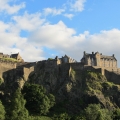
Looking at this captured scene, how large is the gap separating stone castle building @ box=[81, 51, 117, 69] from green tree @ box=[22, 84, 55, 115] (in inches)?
999

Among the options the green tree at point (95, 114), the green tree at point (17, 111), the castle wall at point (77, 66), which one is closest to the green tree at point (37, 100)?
the green tree at point (17, 111)

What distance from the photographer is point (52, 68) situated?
109 metres

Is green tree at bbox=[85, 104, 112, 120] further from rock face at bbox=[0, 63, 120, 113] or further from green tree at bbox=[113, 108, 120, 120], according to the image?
rock face at bbox=[0, 63, 120, 113]

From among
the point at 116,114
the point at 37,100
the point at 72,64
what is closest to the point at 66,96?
the point at 37,100

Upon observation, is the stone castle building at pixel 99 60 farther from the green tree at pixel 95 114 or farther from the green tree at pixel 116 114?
the green tree at pixel 95 114

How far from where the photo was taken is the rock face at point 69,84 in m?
97.1

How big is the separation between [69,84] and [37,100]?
16.0 metres

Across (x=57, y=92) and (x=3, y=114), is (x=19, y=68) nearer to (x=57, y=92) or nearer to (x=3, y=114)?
(x=57, y=92)

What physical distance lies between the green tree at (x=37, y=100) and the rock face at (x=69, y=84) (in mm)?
7018

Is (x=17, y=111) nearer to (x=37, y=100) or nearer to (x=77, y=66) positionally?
→ (x=37, y=100)

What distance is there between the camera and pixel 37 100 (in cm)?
9106

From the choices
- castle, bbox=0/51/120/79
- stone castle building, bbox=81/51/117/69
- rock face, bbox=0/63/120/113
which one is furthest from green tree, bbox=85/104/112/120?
stone castle building, bbox=81/51/117/69

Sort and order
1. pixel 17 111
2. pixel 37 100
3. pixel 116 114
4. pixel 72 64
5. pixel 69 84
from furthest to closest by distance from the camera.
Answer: pixel 72 64
pixel 69 84
pixel 37 100
pixel 116 114
pixel 17 111

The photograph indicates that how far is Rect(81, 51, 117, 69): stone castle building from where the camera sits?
382ft
